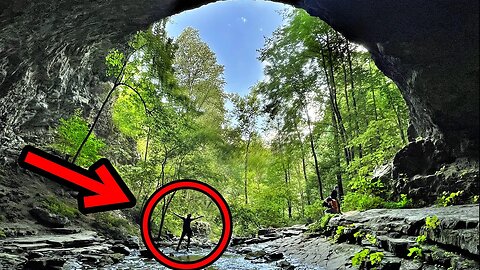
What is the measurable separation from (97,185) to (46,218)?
519 inches

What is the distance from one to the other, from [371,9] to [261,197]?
16.2m

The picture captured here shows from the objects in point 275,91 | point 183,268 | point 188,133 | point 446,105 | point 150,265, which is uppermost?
point 275,91

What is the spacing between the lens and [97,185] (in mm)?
2135

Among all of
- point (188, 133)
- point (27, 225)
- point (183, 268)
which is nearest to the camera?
point (183, 268)

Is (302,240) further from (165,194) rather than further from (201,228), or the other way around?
(201,228)

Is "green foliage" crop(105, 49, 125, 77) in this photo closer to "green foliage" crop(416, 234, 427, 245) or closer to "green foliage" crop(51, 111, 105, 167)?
"green foliage" crop(51, 111, 105, 167)

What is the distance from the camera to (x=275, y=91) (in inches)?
777

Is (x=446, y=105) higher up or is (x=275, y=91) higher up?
(x=275, y=91)

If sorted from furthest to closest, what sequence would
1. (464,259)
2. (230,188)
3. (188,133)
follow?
(230,188), (188,133), (464,259)

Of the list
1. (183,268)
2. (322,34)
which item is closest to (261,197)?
(322,34)

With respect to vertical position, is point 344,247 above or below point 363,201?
below

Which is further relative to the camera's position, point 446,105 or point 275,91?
point 275,91

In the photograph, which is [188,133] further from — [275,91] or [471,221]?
[471,221]

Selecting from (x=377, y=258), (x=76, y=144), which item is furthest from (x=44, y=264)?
(x=76, y=144)
